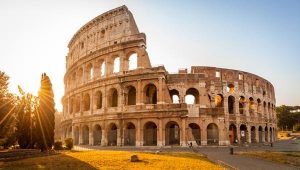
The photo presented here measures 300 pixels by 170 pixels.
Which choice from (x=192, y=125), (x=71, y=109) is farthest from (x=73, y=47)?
(x=192, y=125)

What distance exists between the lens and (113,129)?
35188 mm

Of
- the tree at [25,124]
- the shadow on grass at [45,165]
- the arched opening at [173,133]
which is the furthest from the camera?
the arched opening at [173,133]

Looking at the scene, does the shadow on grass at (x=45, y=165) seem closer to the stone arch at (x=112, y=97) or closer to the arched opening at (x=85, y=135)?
the stone arch at (x=112, y=97)

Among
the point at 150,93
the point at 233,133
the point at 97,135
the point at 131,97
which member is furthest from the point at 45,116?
the point at 233,133

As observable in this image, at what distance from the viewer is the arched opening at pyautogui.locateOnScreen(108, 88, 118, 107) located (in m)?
34.8

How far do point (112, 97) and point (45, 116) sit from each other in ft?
40.9

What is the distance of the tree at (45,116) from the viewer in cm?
2344

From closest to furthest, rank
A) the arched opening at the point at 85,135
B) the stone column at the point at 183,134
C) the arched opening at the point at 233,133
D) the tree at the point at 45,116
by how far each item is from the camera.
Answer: the tree at the point at 45,116 → the stone column at the point at 183,134 → the arched opening at the point at 233,133 → the arched opening at the point at 85,135

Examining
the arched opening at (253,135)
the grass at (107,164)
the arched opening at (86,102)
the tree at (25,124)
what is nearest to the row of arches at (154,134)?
the arched opening at (253,135)

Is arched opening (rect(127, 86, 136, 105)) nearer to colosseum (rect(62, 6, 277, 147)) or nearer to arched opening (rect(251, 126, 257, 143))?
colosseum (rect(62, 6, 277, 147))

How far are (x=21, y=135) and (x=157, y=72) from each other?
15852 mm

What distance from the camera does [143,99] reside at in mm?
32156

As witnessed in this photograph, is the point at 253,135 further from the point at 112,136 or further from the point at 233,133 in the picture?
the point at 112,136

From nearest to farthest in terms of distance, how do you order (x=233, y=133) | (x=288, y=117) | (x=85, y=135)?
1. (x=233, y=133)
2. (x=85, y=135)
3. (x=288, y=117)
